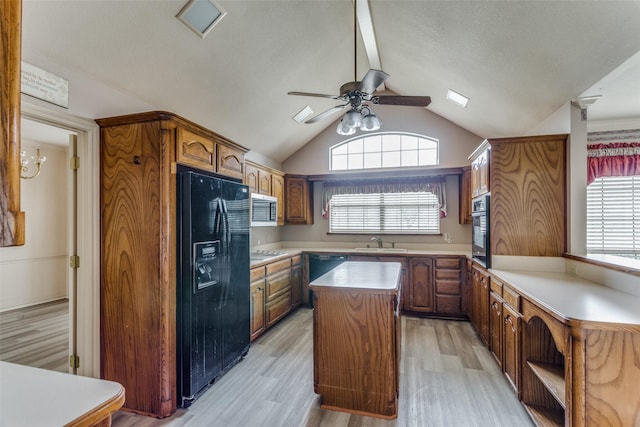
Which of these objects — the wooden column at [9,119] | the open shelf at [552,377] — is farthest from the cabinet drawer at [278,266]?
the wooden column at [9,119]

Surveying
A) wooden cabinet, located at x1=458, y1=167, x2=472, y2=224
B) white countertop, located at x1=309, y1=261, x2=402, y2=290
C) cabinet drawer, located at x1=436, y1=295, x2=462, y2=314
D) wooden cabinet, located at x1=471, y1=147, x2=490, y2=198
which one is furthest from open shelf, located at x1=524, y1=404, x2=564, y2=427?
wooden cabinet, located at x1=458, y1=167, x2=472, y2=224

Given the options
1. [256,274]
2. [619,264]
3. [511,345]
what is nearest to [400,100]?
[619,264]

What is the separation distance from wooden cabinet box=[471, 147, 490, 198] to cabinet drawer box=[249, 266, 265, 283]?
2604 millimetres

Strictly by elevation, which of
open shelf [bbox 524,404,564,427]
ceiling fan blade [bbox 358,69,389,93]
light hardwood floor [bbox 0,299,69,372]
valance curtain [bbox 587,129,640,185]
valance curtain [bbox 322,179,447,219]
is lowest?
light hardwood floor [bbox 0,299,69,372]

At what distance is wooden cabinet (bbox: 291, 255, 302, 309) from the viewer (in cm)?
457

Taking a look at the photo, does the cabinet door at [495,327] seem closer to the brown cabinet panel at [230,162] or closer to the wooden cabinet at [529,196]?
the wooden cabinet at [529,196]

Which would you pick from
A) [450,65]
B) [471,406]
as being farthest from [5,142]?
[450,65]

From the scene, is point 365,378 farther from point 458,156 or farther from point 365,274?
point 458,156

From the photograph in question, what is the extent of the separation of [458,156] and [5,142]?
531 cm

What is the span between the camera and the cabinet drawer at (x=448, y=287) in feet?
14.1

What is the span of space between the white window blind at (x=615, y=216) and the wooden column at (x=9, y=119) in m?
5.43

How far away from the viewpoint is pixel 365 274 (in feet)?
8.87

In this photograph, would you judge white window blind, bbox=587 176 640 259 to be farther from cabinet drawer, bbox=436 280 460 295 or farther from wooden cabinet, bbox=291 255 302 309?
wooden cabinet, bbox=291 255 302 309

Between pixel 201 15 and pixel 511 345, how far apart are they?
3.57 metres
